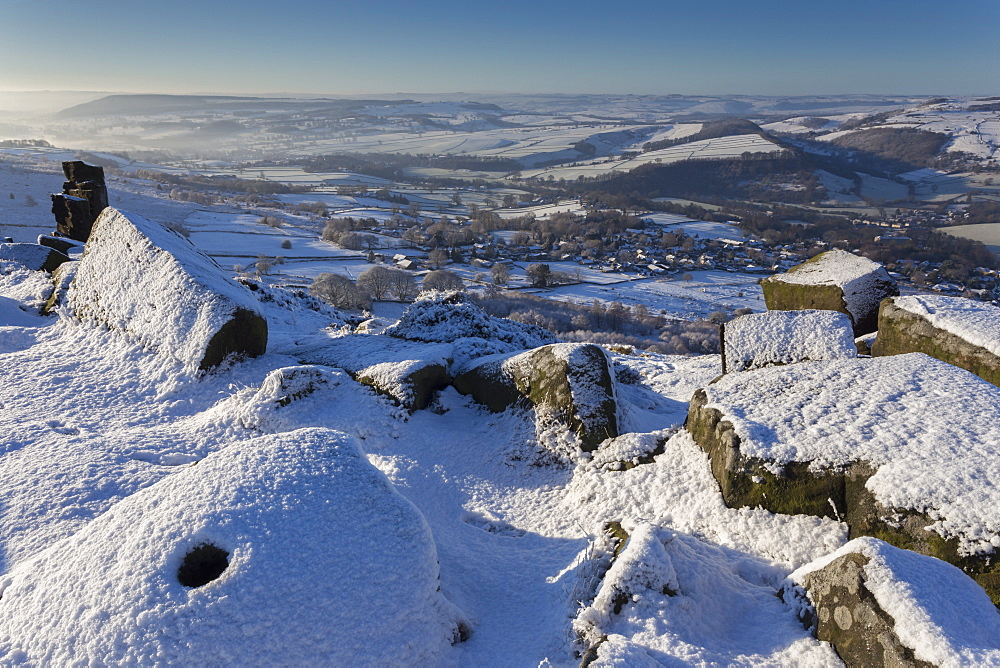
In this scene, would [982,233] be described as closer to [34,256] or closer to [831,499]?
[831,499]

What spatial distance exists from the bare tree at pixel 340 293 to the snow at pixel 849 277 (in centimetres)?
3475

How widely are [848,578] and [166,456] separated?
44.0 ft

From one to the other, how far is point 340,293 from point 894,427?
43773 mm

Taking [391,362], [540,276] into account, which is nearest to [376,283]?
[540,276]

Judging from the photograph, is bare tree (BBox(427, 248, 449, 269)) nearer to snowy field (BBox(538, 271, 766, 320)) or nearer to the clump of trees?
the clump of trees

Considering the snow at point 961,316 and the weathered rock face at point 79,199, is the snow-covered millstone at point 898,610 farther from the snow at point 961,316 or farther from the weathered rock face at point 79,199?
the weathered rock face at point 79,199

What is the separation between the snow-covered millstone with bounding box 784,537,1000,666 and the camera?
217 inches

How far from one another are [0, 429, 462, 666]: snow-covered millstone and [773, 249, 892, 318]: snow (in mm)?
17460

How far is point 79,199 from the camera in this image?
27.7m

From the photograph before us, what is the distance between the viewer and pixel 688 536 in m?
8.56

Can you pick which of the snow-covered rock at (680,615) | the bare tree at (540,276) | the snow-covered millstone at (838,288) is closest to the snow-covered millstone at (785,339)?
the snow-covered millstone at (838,288)

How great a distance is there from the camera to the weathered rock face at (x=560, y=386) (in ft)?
42.1

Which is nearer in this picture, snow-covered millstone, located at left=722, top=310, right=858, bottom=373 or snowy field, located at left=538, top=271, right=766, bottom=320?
snow-covered millstone, located at left=722, top=310, right=858, bottom=373

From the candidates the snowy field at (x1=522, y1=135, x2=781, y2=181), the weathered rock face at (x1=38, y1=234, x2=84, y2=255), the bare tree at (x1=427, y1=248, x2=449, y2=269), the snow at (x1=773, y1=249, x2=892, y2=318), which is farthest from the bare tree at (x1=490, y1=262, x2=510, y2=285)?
the snowy field at (x1=522, y1=135, x2=781, y2=181)
